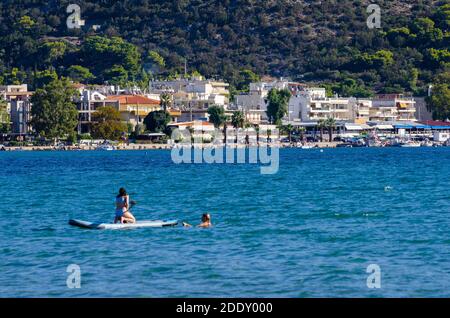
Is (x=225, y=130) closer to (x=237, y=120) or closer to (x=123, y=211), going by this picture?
(x=237, y=120)

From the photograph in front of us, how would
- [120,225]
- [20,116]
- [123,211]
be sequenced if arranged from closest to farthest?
[120,225] < [123,211] < [20,116]

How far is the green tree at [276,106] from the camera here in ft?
617

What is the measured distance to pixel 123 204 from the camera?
39562mm

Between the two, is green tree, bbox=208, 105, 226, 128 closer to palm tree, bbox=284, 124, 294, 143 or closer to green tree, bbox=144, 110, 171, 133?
green tree, bbox=144, 110, 171, 133

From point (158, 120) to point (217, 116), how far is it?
326 inches

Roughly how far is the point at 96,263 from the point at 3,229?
10374mm

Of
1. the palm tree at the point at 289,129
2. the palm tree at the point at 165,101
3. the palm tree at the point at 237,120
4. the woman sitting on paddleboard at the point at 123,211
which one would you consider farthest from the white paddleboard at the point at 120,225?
the palm tree at the point at 289,129

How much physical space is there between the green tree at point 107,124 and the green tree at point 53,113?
411 cm

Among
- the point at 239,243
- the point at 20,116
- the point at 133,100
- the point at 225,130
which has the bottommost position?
the point at 239,243

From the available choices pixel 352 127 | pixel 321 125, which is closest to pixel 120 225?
pixel 321 125

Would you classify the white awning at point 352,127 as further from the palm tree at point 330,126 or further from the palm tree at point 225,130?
the palm tree at point 225,130

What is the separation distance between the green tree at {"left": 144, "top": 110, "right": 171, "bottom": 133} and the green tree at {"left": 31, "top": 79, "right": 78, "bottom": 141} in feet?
37.6

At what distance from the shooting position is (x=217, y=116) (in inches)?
7057
